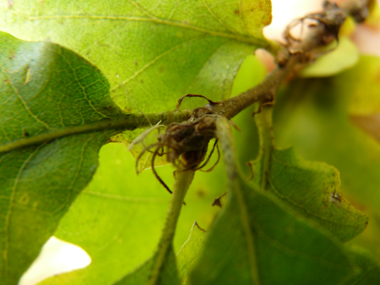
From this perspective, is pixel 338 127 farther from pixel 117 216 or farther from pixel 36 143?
pixel 36 143

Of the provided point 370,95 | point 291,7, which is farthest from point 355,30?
point 370,95

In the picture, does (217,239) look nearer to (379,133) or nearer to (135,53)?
(135,53)

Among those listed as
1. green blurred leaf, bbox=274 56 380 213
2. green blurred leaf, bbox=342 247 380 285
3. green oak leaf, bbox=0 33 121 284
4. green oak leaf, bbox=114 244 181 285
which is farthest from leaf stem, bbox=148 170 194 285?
green blurred leaf, bbox=274 56 380 213

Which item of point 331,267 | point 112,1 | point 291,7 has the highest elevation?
point 112,1

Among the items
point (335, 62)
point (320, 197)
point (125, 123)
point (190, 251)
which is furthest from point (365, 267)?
point (335, 62)

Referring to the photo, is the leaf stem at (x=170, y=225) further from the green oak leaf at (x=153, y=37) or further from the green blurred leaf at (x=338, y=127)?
the green blurred leaf at (x=338, y=127)
